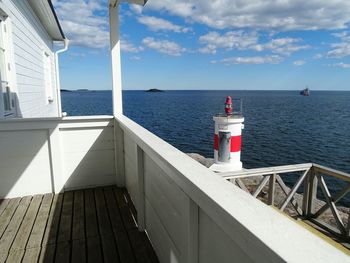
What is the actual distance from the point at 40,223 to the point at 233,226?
7.55ft

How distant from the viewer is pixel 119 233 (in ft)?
7.48

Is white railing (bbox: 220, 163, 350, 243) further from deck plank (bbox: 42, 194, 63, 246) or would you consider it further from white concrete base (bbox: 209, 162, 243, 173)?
deck plank (bbox: 42, 194, 63, 246)

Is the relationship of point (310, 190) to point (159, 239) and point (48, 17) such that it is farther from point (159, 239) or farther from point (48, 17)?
point (48, 17)

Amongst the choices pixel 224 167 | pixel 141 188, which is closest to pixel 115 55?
pixel 141 188

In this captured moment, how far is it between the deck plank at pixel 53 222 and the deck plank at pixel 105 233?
37 cm

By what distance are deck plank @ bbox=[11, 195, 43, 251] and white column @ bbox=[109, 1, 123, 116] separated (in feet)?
4.30

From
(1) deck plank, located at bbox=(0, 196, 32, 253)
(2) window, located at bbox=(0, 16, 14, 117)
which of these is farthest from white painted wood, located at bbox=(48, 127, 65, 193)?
(2) window, located at bbox=(0, 16, 14, 117)

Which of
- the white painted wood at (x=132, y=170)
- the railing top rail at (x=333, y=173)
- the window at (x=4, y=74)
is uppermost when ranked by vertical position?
the window at (x=4, y=74)

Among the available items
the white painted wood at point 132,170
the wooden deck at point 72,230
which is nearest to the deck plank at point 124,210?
the wooden deck at point 72,230

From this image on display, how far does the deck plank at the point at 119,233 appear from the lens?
1960 mm

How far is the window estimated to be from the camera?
11.5ft

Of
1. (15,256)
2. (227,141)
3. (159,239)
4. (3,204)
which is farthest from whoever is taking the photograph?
(227,141)

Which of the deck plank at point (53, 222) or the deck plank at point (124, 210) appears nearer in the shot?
the deck plank at point (53, 222)

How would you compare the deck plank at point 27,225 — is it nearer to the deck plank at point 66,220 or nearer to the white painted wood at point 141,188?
the deck plank at point 66,220
